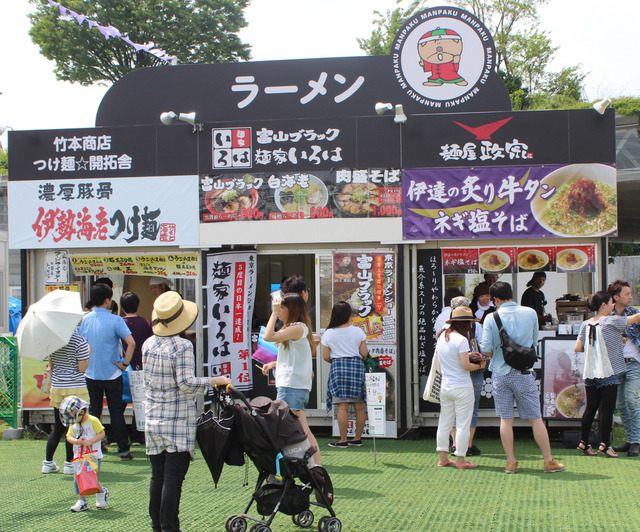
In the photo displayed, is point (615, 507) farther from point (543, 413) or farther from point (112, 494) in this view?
point (112, 494)

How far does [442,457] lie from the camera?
641 centimetres

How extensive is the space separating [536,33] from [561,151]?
90.3 ft

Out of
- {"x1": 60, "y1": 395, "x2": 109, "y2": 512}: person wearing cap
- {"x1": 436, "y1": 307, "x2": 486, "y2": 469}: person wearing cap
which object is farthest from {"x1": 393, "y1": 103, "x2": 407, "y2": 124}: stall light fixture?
{"x1": 60, "y1": 395, "x2": 109, "y2": 512}: person wearing cap

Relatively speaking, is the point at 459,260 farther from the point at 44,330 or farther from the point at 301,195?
the point at 44,330

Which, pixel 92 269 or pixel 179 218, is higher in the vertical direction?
pixel 179 218

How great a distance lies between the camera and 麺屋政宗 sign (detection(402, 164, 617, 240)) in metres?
7.59

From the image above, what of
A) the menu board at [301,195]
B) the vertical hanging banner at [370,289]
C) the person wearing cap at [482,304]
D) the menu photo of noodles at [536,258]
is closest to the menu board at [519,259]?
the menu photo of noodles at [536,258]

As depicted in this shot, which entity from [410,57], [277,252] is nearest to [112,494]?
[277,252]

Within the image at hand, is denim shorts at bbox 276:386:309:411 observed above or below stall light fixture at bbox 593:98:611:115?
below

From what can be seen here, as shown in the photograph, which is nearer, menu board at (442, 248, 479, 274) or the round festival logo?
menu board at (442, 248, 479, 274)

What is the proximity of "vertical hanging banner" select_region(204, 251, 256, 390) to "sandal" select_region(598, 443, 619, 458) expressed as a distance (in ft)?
13.1

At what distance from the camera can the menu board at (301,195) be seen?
7918 millimetres

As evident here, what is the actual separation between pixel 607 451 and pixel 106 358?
515 centimetres

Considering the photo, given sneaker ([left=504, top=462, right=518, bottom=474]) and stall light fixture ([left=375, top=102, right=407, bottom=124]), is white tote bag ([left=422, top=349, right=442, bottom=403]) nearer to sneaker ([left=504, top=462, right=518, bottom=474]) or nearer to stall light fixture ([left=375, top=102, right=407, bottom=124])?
sneaker ([left=504, top=462, right=518, bottom=474])
